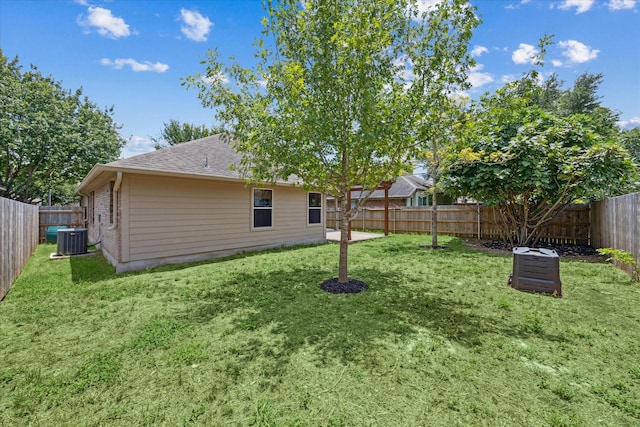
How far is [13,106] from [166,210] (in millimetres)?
13891

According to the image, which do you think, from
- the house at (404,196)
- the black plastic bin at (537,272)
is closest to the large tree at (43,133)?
the house at (404,196)

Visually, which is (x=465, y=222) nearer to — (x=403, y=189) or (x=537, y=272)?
(x=537, y=272)

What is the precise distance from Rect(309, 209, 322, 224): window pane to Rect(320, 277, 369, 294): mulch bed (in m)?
6.08

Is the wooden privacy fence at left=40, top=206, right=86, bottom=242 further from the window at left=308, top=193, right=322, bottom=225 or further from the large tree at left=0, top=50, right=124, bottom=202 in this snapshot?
the window at left=308, top=193, right=322, bottom=225

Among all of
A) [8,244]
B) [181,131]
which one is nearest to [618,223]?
[8,244]

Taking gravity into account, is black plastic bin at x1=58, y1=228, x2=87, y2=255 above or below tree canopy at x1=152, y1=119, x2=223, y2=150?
below

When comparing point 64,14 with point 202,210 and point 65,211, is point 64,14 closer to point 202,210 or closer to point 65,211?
point 202,210

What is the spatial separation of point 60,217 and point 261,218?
10.6 m

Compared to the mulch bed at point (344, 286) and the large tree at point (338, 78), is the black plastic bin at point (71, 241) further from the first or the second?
the mulch bed at point (344, 286)

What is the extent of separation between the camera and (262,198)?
9648mm

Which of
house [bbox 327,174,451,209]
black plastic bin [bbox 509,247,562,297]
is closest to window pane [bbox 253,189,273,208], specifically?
black plastic bin [bbox 509,247,562,297]

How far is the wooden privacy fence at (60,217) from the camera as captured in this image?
12602 mm

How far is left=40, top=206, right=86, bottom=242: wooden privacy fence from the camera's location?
1260 centimetres

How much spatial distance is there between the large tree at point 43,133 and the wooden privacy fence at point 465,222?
14.9 m
